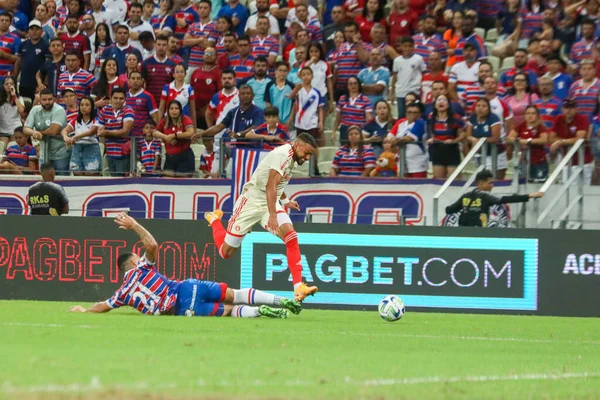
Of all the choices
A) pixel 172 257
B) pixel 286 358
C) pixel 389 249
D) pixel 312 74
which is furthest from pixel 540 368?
pixel 312 74

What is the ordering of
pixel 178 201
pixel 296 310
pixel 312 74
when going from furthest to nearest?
pixel 312 74 → pixel 178 201 → pixel 296 310

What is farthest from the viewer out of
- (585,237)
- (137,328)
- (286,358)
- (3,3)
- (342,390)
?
(3,3)

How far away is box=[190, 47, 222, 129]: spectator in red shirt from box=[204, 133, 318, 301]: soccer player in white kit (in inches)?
264

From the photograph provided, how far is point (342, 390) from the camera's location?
296 inches

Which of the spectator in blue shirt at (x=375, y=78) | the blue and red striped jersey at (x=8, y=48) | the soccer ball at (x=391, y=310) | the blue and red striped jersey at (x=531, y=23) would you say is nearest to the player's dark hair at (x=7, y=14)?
Answer: the blue and red striped jersey at (x=8, y=48)

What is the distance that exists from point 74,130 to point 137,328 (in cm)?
931

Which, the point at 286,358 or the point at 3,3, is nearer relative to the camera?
the point at 286,358

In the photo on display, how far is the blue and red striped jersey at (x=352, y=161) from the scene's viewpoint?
18766 mm

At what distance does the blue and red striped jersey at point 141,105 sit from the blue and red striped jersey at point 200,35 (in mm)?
2294

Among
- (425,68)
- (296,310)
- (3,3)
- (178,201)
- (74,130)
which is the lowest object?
(296,310)

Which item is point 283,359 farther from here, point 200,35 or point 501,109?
point 200,35

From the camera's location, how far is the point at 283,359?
932 cm

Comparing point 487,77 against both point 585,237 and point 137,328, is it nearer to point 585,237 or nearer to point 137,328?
point 585,237

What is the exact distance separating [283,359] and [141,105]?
12.5 meters
